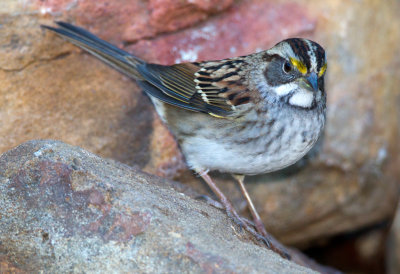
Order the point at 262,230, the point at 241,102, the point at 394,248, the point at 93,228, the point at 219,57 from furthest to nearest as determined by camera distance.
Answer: the point at 394,248
the point at 219,57
the point at 262,230
the point at 241,102
the point at 93,228

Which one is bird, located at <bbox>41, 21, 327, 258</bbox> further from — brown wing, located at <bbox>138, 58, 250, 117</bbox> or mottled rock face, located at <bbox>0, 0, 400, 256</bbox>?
mottled rock face, located at <bbox>0, 0, 400, 256</bbox>

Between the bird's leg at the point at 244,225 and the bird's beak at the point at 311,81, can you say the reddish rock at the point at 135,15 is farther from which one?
the bird's beak at the point at 311,81

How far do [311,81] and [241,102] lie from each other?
1.79 ft

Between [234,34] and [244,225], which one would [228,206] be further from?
[234,34]

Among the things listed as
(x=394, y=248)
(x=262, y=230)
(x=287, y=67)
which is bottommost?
(x=394, y=248)

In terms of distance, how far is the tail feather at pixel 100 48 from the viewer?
4.20 m

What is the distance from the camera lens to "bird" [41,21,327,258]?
3701mm

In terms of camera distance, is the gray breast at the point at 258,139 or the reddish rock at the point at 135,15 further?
the reddish rock at the point at 135,15

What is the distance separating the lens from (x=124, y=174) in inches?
129

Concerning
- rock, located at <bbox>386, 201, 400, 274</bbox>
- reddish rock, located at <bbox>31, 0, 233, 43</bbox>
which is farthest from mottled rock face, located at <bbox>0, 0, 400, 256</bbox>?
rock, located at <bbox>386, 201, 400, 274</bbox>

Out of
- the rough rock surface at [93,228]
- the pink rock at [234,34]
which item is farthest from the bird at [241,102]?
the rough rock surface at [93,228]

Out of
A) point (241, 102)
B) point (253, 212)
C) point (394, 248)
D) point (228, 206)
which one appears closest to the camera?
point (241, 102)

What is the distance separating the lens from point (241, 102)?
386cm

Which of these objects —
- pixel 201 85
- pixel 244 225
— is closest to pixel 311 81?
pixel 201 85
